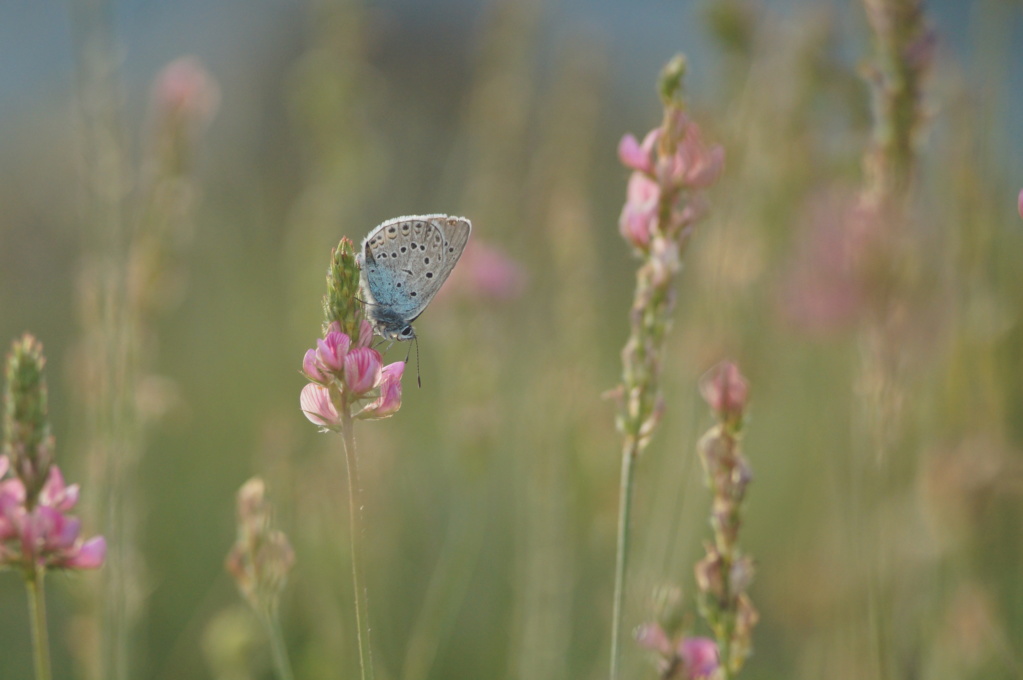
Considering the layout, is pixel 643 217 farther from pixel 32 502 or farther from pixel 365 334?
pixel 32 502

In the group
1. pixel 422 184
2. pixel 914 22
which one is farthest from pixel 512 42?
pixel 422 184

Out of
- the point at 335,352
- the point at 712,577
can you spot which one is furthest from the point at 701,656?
the point at 335,352

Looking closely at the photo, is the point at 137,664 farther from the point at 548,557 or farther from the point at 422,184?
the point at 422,184

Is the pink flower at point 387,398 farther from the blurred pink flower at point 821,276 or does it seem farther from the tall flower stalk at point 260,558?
the blurred pink flower at point 821,276

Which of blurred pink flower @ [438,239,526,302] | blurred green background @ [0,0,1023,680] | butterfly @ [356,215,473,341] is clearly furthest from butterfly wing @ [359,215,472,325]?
blurred pink flower @ [438,239,526,302]

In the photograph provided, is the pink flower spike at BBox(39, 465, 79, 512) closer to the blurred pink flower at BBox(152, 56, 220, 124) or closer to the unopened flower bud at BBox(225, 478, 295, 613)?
the unopened flower bud at BBox(225, 478, 295, 613)

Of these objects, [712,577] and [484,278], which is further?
[484,278]
